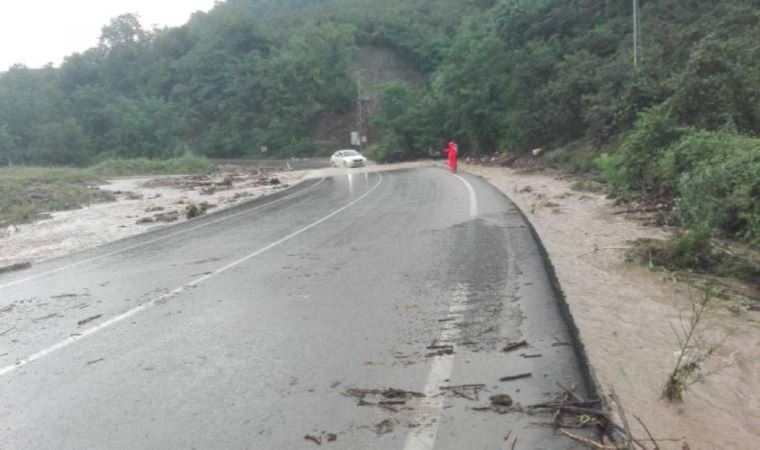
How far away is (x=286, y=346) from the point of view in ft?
17.9

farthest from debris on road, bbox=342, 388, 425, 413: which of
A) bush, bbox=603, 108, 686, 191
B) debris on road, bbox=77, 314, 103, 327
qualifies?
bush, bbox=603, 108, 686, 191

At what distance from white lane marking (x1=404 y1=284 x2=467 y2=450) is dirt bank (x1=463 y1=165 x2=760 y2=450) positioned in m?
1.12

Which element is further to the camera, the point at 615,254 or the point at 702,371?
the point at 615,254

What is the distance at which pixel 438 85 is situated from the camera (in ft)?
150

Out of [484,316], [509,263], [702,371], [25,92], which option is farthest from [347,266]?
[25,92]

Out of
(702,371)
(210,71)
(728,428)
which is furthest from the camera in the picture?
(210,71)

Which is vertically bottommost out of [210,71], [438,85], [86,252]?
[86,252]

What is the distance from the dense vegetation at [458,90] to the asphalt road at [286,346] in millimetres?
4671

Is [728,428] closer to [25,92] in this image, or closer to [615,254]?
[615,254]

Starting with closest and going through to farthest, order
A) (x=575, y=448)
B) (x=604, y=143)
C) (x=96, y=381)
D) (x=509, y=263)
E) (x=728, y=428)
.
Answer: (x=575, y=448)
(x=728, y=428)
(x=96, y=381)
(x=509, y=263)
(x=604, y=143)

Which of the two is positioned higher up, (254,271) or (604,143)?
(604,143)

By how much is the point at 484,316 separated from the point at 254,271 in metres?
3.99

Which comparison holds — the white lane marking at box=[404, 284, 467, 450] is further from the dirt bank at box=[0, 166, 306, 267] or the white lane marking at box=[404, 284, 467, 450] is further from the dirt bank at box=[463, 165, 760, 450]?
the dirt bank at box=[0, 166, 306, 267]

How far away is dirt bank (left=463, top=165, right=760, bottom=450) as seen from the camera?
12.1 ft
